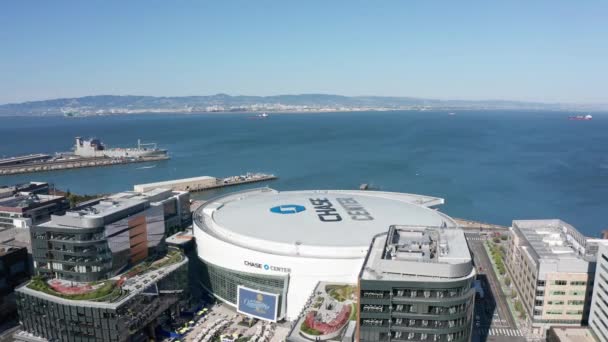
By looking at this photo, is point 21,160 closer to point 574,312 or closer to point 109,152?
point 109,152

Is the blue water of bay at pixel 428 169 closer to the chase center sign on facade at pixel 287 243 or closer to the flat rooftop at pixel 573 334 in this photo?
the chase center sign on facade at pixel 287 243

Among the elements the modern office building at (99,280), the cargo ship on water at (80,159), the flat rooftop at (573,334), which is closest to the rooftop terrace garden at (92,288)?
the modern office building at (99,280)

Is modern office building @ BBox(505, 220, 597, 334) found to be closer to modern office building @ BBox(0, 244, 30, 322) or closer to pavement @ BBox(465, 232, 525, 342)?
pavement @ BBox(465, 232, 525, 342)

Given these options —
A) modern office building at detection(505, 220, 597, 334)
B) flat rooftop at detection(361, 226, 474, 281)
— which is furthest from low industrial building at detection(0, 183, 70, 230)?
modern office building at detection(505, 220, 597, 334)

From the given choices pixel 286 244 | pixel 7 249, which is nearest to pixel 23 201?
pixel 7 249

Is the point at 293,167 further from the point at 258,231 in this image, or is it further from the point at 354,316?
the point at 354,316

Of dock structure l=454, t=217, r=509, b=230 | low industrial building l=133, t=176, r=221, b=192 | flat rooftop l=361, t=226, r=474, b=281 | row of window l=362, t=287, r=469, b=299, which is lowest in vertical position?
dock structure l=454, t=217, r=509, b=230
